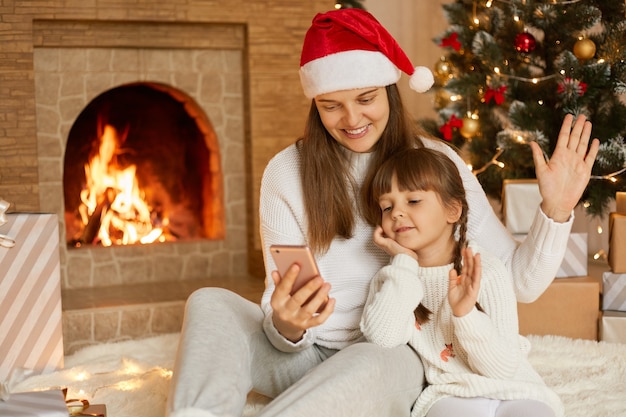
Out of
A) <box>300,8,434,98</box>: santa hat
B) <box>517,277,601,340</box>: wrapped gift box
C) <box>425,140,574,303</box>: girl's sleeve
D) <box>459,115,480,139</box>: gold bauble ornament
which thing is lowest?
<box>517,277,601,340</box>: wrapped gift box

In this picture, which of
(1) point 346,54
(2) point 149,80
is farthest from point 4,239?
(2) point 149,80

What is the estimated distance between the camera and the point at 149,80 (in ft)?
11.1

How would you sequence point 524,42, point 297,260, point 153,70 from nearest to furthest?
point 297,260
point 524,42
point 153,70

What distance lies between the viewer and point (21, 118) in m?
3.10

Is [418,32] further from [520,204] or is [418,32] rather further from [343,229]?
[343,229]

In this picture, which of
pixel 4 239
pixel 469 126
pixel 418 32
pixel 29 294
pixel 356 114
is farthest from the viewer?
pixel 418 32

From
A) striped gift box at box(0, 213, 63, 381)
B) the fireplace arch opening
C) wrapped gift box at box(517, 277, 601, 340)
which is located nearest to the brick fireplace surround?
the fireplace arch opening

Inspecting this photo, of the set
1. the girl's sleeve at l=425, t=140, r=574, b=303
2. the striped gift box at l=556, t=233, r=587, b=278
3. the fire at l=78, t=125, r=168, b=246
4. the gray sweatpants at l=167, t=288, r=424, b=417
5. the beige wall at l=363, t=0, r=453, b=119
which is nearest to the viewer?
the gray sweatpants at l=167, t=288, r=424, b=417

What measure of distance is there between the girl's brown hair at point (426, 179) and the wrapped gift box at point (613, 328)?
3.15 ft

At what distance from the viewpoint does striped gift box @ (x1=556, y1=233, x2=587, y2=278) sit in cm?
262

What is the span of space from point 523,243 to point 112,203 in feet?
7.20

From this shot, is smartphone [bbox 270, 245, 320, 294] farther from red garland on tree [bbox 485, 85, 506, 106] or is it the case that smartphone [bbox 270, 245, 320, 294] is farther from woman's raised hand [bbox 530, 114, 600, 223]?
red garland on tree [bbox 485, 85, 506, 106]

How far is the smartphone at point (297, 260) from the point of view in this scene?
1.46m

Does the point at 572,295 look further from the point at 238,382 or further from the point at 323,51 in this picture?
the point at 238,382
